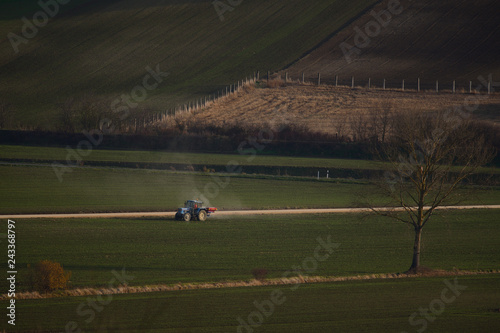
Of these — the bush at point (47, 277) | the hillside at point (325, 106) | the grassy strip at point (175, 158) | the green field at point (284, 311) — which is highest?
the hillside at point (325, 106)

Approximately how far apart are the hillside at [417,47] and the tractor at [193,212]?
51.1 meters

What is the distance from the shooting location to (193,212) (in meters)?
43.2

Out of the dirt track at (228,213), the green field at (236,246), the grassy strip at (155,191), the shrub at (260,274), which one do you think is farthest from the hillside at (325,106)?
the shrub at (260,274)

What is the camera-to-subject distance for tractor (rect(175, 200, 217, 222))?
42562 millimetres

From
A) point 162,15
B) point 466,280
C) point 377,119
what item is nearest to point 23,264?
point 466,280

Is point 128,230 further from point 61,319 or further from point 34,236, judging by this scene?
point 61,319

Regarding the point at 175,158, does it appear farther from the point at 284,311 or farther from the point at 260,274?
the point at 284,311

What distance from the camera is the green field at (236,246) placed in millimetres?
30000

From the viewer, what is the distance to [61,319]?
21359 mm

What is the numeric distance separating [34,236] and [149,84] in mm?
64018

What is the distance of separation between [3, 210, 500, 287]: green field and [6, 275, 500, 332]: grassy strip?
270 centimetres

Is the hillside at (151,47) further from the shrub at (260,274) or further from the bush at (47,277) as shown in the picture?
the bush at (47,277)

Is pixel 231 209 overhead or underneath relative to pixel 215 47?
A: underneath

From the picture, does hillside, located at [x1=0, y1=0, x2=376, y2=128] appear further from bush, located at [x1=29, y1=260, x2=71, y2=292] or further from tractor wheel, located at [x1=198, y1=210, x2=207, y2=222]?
bush, located at [x1=29, y1=260, x2=71, y2=292]
